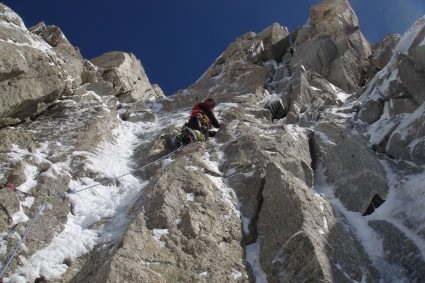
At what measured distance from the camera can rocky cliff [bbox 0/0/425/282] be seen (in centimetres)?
933

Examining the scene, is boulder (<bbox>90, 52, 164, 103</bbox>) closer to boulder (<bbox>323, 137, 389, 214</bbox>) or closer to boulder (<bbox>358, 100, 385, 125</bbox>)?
boulder (<bbox>358, 100, 385, 125</bbox>)

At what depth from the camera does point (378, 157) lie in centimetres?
1484

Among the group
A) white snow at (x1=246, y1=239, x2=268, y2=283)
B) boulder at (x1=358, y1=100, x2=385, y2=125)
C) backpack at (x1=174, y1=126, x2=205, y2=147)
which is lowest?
white snow at (x1=246, y1=239, x2=268, y2=283)

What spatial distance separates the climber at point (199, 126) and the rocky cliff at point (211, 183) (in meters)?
0.71

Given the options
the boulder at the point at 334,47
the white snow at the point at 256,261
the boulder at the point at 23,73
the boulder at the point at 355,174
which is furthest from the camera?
the boulder at the point at 334,47

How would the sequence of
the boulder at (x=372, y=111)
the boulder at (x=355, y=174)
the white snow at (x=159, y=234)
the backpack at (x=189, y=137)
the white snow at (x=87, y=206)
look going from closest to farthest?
1. the white snow at (x=87, y=206)
2. the white snow at (x=159, y=234)
3. the boulder at (x=355, y=174)
4. the backpack at (x=189, y=137)
5. the boulder at (x=372, y=111)

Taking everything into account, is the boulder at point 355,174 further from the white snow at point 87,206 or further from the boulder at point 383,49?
the boulder at point 383,49

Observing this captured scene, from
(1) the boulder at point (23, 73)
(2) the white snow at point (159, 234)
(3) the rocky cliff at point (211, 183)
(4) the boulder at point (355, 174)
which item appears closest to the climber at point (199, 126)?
(3) the rocky cliff at point (211, 183)

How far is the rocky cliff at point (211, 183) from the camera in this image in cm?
933

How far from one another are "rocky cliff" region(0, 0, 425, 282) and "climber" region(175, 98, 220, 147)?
707 mm

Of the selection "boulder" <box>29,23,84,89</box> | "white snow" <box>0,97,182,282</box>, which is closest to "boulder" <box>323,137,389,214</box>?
"white snow" <box>0,97,182,282</box>

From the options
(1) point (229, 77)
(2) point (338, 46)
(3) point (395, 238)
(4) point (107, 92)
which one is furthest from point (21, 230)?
(2) point (338, 46)

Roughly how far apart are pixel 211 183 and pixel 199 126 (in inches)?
185

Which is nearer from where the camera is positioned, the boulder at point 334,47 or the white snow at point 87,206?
the white snow at point 87,206
